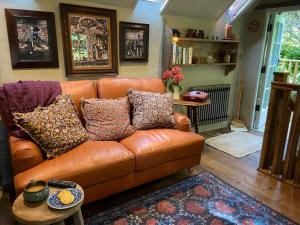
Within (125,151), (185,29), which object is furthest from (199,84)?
(125,151)

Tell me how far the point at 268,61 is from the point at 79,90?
3204 mm

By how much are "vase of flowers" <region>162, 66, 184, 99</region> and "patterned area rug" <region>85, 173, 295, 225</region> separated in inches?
49.6

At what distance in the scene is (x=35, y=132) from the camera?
1726 mm

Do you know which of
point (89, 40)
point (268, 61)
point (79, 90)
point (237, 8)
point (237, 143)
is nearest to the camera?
point (79, 90)

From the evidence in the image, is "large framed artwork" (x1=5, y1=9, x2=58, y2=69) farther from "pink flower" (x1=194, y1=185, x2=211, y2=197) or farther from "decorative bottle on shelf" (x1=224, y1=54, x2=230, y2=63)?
"decorative bottle on shelf" (x1=224, y1=54, x2=230, y2=63)

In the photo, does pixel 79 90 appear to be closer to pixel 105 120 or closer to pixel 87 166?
pixel 105 120

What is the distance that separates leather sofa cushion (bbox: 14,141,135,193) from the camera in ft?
5.17

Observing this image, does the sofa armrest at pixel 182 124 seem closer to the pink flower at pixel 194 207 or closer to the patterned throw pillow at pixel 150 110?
the patterned throw pillow at pixel 150 110

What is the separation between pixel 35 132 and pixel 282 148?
243 centimetres

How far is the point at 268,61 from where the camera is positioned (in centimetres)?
383

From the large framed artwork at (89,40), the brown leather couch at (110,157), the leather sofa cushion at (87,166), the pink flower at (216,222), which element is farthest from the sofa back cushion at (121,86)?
the pink flower at (216,222)

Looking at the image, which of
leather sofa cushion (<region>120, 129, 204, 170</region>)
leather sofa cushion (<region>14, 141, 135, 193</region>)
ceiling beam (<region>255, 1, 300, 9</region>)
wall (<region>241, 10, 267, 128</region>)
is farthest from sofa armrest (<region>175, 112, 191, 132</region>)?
ceiling beam (<region>255, 1, 300, 9</region>)

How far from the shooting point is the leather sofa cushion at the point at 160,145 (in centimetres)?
197

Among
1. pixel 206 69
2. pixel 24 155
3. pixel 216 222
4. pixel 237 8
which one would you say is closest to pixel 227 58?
pixel 206 69
